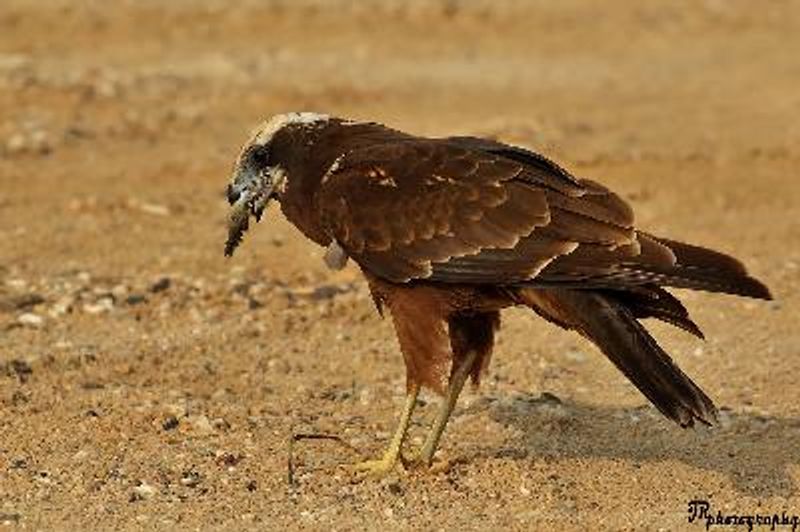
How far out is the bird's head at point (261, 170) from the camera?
25.9 ft

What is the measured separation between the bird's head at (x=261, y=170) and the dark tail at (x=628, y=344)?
134cm

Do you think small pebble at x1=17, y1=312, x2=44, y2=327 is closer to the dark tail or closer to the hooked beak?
the hooked beak

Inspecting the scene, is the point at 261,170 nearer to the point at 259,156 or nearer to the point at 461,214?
the point at 259,156

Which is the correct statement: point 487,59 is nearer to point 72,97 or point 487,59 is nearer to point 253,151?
point 72,97

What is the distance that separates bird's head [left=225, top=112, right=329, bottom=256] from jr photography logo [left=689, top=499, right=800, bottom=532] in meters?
2.34

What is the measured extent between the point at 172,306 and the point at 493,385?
2.22 metres

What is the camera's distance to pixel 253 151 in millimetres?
7957

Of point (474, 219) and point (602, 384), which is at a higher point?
point (474, 219)

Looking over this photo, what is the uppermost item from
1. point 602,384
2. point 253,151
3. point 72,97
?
point 253,151

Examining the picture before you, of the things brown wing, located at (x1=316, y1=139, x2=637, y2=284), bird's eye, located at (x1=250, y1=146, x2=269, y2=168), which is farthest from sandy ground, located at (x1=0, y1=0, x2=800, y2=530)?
bird's eye, located at (x1=250, y1=146, x2=269, y2=168)

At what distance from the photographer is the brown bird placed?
23.2 feet

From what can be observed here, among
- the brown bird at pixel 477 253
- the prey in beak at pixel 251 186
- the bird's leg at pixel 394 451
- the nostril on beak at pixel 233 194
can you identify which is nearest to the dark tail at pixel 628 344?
the brown bird at pixel 477 253

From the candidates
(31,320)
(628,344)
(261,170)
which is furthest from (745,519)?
(31,320)

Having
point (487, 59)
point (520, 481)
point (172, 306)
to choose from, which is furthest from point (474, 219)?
point (487, 59)
